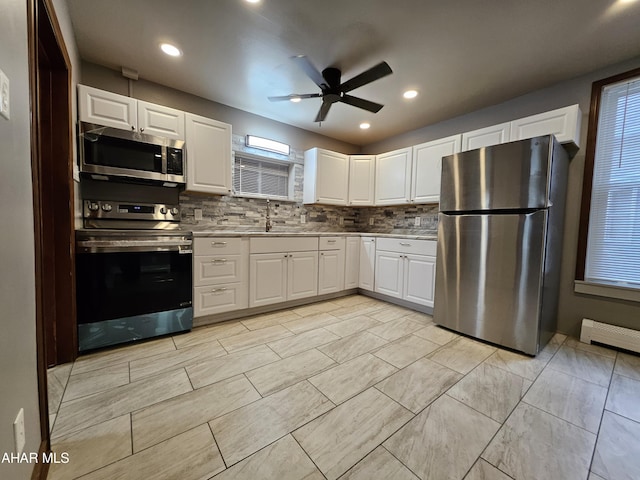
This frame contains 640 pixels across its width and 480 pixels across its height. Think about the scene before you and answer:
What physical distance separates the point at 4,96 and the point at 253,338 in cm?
203

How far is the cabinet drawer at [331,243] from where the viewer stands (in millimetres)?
3298

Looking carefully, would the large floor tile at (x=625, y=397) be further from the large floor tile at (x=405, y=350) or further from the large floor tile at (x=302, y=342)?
the large floor tile at (x=302, y=342)

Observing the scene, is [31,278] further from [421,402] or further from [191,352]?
[421,402]

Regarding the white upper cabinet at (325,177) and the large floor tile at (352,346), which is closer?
the large floor tile at (352,346)

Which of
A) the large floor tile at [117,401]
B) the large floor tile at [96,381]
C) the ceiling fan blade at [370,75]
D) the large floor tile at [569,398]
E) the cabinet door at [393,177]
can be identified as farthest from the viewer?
the cabinet door at [393,177]

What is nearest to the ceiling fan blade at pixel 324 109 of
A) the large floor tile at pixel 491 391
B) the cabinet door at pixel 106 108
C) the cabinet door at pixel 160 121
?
the cabinet door at pixel 160 121

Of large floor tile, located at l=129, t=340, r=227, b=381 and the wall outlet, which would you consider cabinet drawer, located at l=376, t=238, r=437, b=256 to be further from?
the wall outlet

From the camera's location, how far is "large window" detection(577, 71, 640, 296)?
7.17 ft

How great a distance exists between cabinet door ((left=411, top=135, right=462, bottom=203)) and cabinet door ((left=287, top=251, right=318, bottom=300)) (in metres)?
1.57

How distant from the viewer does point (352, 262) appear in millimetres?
3666

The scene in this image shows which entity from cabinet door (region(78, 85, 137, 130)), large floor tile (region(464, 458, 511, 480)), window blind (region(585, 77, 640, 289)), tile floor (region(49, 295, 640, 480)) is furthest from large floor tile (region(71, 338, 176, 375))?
window blind (region(585, 77, 640, 289))

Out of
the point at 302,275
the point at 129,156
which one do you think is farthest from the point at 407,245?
the point at 129,156

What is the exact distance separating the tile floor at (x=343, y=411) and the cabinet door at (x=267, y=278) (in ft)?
1.97

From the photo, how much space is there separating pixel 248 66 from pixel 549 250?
10.1ft
